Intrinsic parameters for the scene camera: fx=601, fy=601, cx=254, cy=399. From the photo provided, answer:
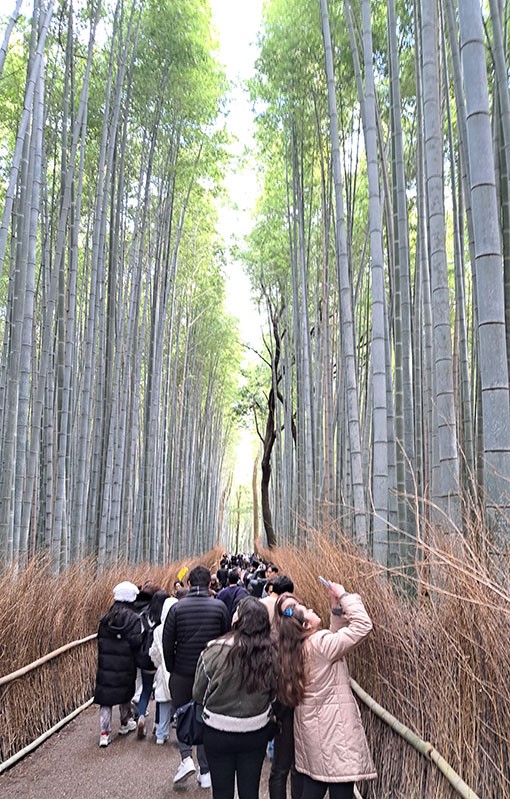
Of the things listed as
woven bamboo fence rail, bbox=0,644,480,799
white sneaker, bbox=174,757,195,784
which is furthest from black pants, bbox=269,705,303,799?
white sneaker, bbox=174,757,195,784

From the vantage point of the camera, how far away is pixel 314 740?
78.6 inches

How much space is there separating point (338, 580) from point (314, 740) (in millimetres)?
1202

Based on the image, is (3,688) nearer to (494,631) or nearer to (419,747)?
(419,747)

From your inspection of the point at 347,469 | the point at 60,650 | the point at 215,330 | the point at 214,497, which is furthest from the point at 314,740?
the point at 214,497

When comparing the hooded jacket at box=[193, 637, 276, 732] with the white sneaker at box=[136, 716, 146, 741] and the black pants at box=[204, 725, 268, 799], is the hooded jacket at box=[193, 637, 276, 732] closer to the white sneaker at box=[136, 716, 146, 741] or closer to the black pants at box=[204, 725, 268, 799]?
the black pants at box=[204, 725, 268, 799]

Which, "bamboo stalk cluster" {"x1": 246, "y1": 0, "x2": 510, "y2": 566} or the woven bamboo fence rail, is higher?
"bamboo stalk cluster" {"x1": 246, "y1": 0, "x2": 510, "y2": 566}

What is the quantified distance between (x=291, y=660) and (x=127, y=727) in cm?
220

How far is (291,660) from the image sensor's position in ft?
6.75

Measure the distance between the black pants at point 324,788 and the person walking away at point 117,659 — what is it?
1797 millimetres

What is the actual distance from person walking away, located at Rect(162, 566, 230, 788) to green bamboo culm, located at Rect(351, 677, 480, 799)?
2.35 feet

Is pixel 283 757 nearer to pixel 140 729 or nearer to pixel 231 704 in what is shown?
pixel 231 704

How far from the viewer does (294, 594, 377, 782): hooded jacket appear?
196cm

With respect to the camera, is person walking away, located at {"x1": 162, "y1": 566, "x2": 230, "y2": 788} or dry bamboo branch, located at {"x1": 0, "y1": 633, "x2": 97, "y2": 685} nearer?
person walking away, located at {"x1": 162, "y1": 566, "x2": 230, "y2": 788}

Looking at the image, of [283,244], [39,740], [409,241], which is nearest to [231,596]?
[39,740]
